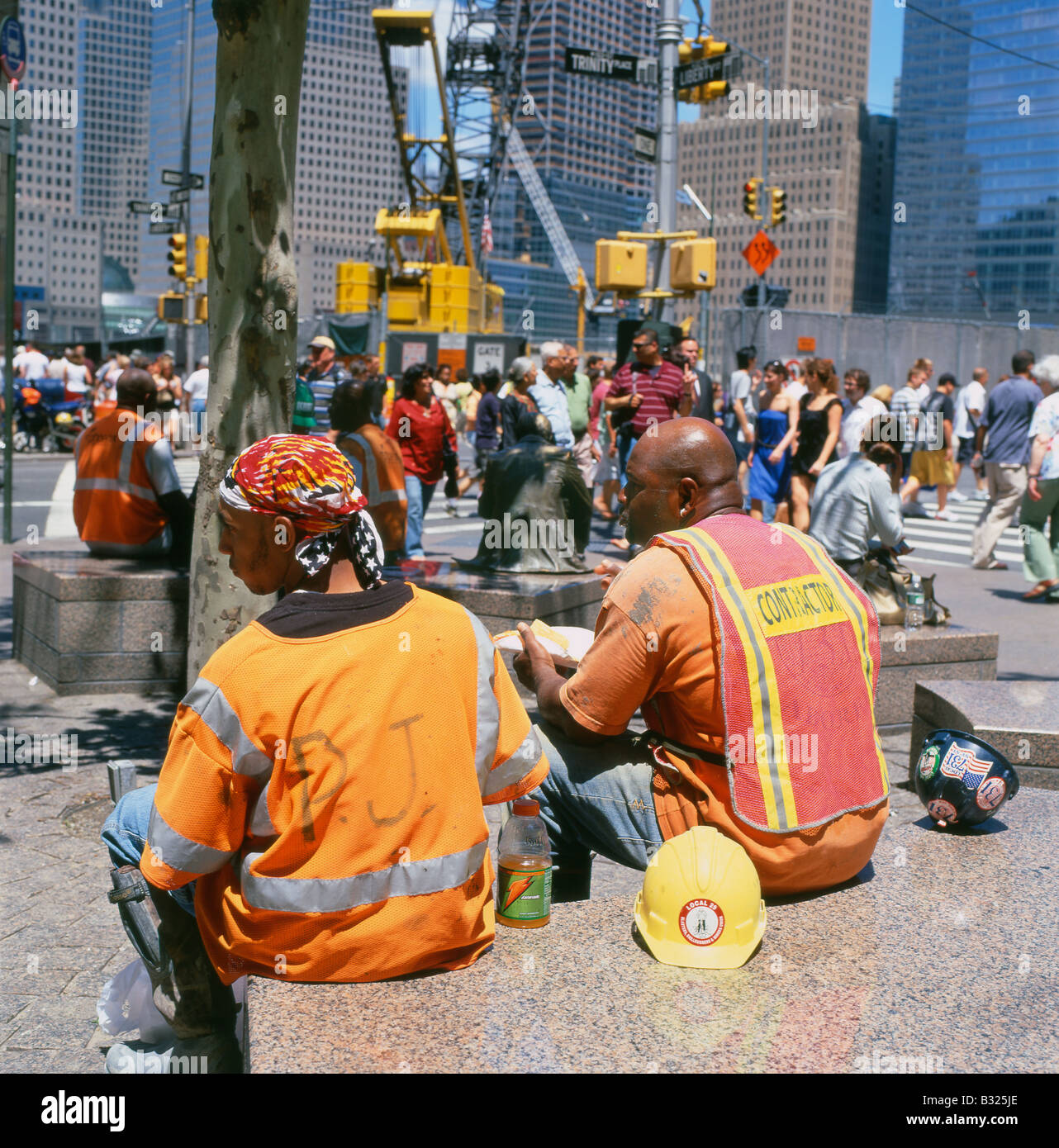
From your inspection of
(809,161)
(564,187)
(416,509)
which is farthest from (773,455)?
(809,161)

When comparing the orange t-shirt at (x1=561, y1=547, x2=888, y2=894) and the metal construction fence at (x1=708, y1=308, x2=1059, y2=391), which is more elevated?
the metal construction fence at (x1=708, y1=308, x2=1059, y2=391)

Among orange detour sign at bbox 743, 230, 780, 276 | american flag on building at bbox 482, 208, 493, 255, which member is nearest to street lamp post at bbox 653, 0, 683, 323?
orange detour sign at bbox 743, 230, 780, 276

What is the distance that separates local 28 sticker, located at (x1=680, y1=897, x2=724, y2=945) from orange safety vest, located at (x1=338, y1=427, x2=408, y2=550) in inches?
202

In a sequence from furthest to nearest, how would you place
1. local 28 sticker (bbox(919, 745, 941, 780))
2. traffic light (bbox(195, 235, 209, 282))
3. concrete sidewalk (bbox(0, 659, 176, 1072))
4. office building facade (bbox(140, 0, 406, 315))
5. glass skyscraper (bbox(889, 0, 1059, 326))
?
glass skyscraper (bbox(889, 0, 1059, 326))
office building facade (bbox(140, 0, 406, 315))
traffic light (bbox(195, 235, 209, 282))
local 28 sticker (bbox(919, 745, 941, 780))
concrete sidewalk (bbox(0, 659, 176, 1072))

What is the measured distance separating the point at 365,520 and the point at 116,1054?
1.36 m

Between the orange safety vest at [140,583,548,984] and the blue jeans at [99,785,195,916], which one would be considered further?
the blue jeans at [99,785,195,916]

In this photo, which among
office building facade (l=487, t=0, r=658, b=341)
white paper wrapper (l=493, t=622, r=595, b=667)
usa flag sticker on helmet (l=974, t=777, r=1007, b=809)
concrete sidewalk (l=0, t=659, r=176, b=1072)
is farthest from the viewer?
office building facade (l=487, t=0, r=658, b=341)

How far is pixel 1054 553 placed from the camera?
1091cm

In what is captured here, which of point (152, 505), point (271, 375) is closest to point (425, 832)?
point (271, 375)

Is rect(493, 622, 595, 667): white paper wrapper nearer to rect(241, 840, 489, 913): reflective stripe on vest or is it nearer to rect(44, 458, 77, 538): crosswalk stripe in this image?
rect(241, 840, 489, 913): reflective stripe on vest

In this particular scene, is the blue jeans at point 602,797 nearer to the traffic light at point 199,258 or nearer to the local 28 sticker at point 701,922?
the local 28 sticker at point 701,922

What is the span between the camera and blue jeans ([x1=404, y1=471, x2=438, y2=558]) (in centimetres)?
1001

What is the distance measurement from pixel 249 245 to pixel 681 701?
3.03m
